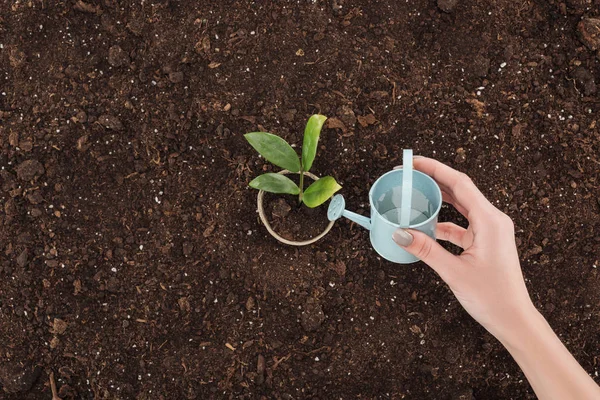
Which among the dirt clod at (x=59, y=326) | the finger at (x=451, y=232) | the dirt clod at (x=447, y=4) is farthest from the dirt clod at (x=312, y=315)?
the dirt clod at (x=447, y=4)

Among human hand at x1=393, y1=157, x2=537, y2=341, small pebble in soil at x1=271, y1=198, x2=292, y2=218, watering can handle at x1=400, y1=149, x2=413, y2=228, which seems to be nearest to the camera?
watering can handle at x1=400, y1=149, x2=413, y2=228

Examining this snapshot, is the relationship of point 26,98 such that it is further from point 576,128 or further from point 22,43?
point 576,128

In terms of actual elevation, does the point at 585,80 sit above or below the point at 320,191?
above

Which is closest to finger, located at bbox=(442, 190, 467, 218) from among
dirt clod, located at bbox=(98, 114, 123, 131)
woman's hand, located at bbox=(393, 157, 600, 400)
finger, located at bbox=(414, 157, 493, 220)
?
finger, located at bbox=(414, 157, 493, 220)

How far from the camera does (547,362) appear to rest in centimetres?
129

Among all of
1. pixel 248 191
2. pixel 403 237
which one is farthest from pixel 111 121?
pixel 403 237

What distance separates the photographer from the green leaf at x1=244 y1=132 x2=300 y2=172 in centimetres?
147

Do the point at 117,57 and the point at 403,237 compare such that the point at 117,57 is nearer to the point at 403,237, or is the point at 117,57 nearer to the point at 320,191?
the point at 320,191

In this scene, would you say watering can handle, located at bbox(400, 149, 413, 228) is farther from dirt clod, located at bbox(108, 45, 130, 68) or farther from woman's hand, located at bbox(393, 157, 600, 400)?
dirt clod, located at bbox(108, 45, 130, 68)

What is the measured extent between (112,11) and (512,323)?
1435 mm

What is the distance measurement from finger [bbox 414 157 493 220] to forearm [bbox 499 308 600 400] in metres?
0.26

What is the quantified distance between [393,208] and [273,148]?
0.35 meters

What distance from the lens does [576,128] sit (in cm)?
176

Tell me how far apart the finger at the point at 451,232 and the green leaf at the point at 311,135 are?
1.31ft
